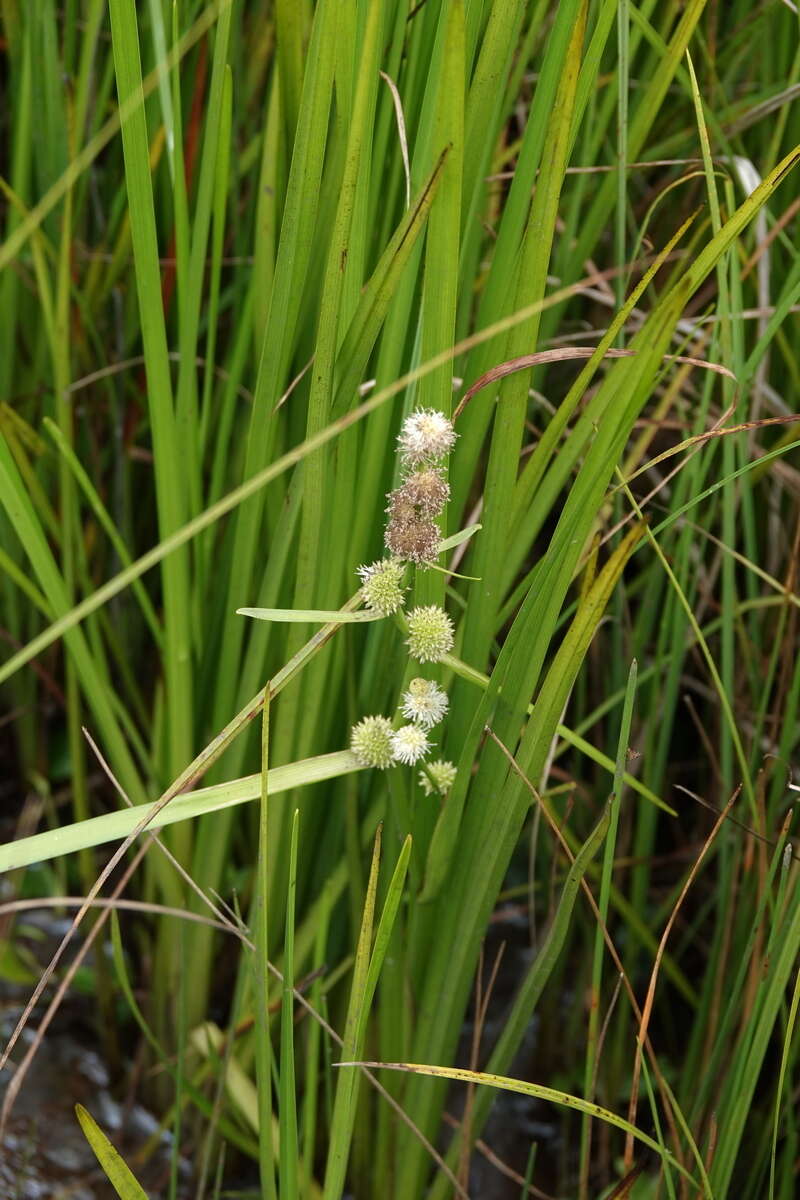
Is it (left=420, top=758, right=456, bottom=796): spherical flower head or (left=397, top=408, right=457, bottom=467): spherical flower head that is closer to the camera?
(left=397, top=408, right=457, bottom=467): spherical flower head

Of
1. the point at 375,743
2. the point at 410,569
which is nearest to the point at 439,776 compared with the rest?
the point at 375,743

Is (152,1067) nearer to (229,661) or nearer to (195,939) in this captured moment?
(195,939)

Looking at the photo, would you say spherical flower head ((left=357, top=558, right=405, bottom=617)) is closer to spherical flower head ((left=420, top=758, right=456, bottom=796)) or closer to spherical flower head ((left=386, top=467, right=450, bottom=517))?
spherical flower head ((left=386, top=467, right=450, bottom=517))

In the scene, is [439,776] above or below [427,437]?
below

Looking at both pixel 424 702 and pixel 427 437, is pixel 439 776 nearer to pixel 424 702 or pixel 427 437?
pixel 424 702

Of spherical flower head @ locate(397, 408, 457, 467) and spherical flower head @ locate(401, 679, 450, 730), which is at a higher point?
spherical flower head @ locate(397, 408, 457, 467)

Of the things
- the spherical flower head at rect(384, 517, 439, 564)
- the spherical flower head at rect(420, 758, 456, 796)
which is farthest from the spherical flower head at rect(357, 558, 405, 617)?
the spherical flower head at rect(420, 758, 456, 796)

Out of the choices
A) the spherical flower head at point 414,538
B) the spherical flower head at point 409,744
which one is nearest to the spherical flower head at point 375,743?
the spherical flower head at point 409,744
